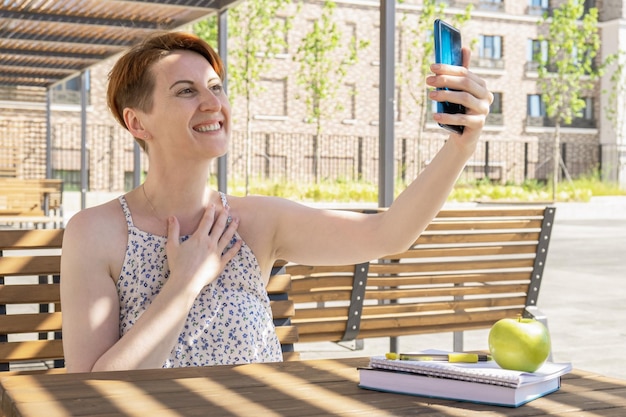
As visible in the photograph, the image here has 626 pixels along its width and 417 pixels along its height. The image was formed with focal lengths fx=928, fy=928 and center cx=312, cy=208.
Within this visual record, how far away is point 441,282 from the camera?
4.25m

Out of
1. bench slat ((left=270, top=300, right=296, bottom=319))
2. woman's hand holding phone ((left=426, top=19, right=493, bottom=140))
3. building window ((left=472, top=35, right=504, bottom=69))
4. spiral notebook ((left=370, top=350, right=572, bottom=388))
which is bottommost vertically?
bench slat ((left=270, top=300, right=296, bottom=319))

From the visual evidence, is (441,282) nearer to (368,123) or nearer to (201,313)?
(201,313)

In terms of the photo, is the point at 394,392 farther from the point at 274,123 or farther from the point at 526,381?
the point at 274,123

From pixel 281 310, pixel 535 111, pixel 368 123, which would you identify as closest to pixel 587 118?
pixel 535 111

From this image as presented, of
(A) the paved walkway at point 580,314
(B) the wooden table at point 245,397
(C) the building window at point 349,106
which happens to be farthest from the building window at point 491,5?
(B) the wooden table at point 245,397

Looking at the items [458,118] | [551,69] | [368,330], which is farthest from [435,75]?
[551,69]

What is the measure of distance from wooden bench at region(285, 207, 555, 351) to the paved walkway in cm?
91

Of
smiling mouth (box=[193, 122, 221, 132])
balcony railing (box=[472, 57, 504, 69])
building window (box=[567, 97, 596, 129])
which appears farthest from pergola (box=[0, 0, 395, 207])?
building window (box=[567, 97, 596, 129])

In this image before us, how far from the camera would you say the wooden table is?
4.48 ft

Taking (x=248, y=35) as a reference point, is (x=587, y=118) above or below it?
below

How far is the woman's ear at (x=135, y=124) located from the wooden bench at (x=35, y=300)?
0.60 m

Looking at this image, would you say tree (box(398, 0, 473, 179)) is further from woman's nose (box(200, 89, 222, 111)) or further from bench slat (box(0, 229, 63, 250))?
woman's nose (box(200, 89, 222, 111))

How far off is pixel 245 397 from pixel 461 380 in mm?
336

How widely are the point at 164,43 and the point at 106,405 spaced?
1.02m
